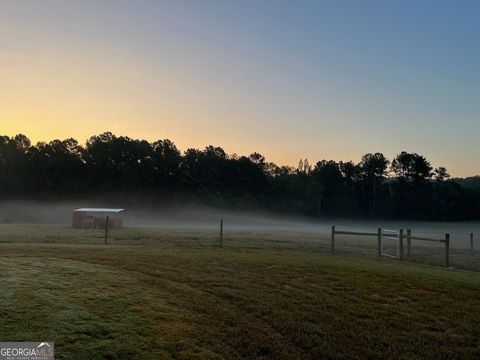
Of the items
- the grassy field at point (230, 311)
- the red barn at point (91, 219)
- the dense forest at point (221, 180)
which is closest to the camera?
the grassy field at point (230, 311)

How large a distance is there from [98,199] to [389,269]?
264 feet

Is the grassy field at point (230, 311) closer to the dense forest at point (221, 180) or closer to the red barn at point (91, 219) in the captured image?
the red barn at point (91, 219)

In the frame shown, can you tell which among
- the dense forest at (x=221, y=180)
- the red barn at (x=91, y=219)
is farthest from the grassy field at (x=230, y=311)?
the dense forest at (x=221, y=180)

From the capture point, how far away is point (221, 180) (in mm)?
109000

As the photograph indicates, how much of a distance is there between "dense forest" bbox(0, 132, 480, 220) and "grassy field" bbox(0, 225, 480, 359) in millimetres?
80565

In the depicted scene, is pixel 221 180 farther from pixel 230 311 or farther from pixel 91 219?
pixel 230 311

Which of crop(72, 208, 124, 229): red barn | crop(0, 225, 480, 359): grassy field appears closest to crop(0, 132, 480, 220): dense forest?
crop(72, 208, 124, 229): red barn

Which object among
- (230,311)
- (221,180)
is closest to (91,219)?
(230,311)

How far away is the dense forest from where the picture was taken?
85.6 meters

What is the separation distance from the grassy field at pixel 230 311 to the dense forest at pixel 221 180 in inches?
3172

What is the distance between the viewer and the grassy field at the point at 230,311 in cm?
590

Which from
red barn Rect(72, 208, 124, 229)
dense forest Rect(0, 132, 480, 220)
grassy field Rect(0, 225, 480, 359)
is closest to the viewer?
grassy field Rect(0, 225, 480, 359)

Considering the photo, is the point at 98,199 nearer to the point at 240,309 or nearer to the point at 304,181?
the point at 304,181

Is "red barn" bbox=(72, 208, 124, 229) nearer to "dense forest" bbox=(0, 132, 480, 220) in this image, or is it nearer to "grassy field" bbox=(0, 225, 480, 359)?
"grassy field" bbox=(0, 225, 480, 359)
